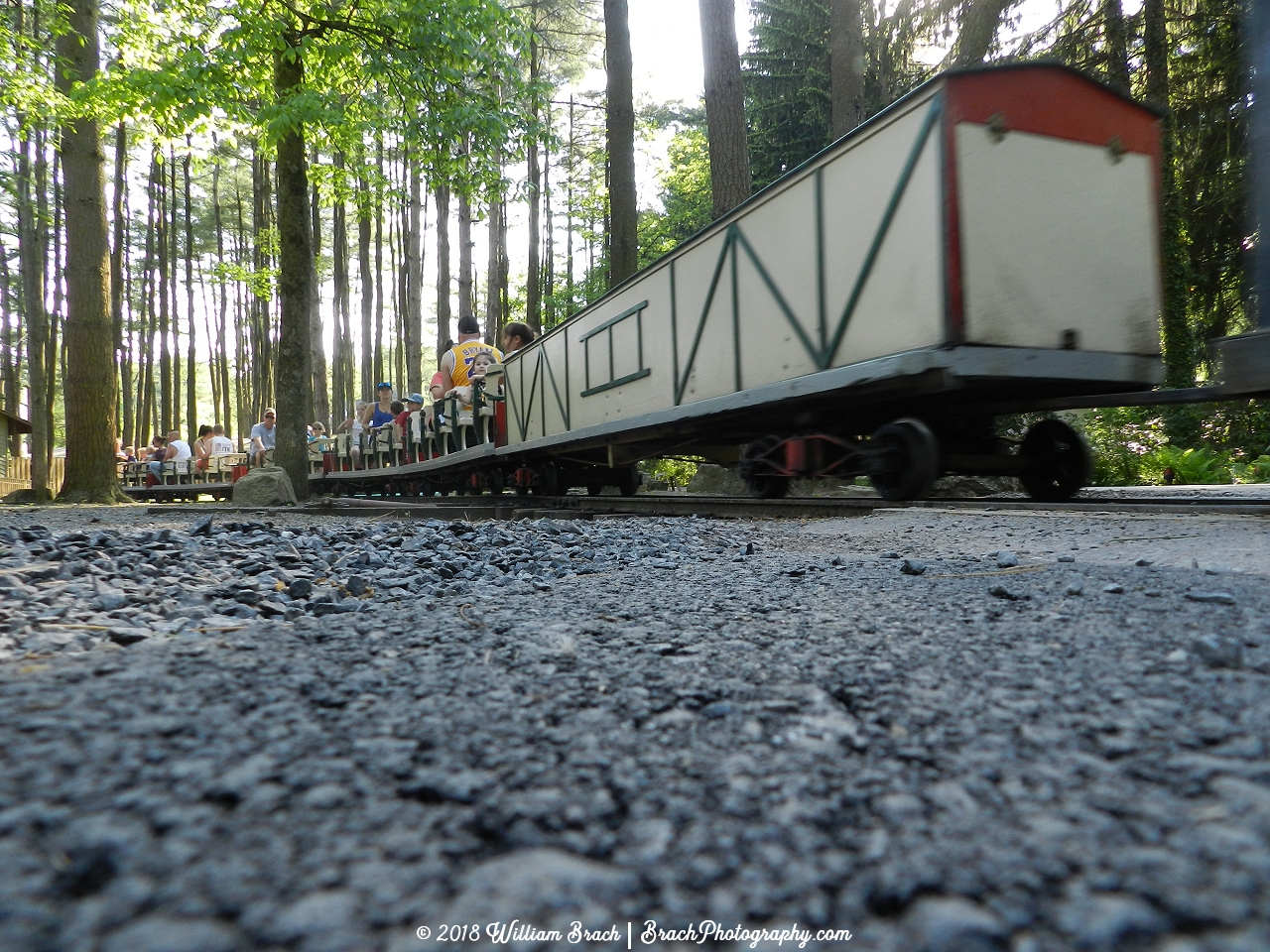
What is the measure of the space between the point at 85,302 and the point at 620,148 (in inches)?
295

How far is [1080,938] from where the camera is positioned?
618mm

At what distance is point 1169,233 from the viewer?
470 inches

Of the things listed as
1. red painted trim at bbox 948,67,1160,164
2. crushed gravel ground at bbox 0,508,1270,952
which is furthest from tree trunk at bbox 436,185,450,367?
crushed gravel ground at bbox 0,508,1270,952

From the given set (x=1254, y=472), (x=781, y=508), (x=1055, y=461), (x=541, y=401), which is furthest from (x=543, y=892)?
(x=1254, y=472)

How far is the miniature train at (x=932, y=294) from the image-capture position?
14.0 ft

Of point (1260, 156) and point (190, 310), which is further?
point (190, 310)

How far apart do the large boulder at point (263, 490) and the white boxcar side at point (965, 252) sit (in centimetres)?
526

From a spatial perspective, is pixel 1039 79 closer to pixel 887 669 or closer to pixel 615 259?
pixel 887 669

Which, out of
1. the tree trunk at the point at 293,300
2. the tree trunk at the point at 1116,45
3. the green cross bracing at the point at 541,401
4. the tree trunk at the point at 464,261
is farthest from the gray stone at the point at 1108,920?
the tree trunk at the point at 464,261

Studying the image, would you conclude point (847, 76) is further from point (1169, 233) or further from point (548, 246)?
point (548, 246)

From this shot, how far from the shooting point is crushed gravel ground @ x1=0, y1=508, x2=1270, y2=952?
665mm

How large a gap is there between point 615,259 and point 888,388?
23.4 feet

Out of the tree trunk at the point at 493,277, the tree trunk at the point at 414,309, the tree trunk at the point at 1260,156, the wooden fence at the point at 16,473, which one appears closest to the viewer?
the tree trunk at the point at 1260,156

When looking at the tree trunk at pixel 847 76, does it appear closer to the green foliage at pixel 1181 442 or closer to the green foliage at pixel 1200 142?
the green foliage at pixel 1200 142
